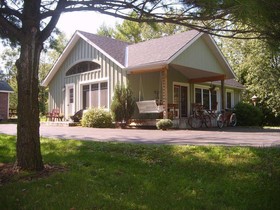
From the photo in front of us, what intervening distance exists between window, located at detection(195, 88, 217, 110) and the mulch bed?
17.3 m

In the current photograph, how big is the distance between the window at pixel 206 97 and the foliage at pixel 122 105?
6467 millimetres

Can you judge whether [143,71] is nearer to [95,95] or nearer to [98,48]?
[98,48]

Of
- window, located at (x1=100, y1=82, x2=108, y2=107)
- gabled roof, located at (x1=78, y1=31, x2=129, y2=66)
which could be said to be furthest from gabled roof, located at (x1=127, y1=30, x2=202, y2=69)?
window, located at (x1=100, y1=82, x2=108, y2=107)

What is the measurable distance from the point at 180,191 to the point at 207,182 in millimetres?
575

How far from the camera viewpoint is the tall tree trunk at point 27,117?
228 inches

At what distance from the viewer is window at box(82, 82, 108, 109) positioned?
19434 mm

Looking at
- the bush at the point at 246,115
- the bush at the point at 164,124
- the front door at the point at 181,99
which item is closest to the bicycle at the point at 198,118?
the front door at the point at 181,99

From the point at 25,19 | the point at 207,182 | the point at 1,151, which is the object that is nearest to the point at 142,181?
the point at 207,182

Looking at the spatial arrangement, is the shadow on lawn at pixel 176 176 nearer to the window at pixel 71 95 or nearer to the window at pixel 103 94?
the window at pixel 103 94

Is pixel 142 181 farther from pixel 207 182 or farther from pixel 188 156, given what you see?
pixel 188 156

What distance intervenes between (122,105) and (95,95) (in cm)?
335

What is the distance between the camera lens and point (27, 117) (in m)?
5.81

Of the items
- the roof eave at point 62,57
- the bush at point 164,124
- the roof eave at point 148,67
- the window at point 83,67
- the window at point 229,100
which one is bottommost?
the bush at point 164,124

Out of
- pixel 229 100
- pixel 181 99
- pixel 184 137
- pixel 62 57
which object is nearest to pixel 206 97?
pixel 181 99
